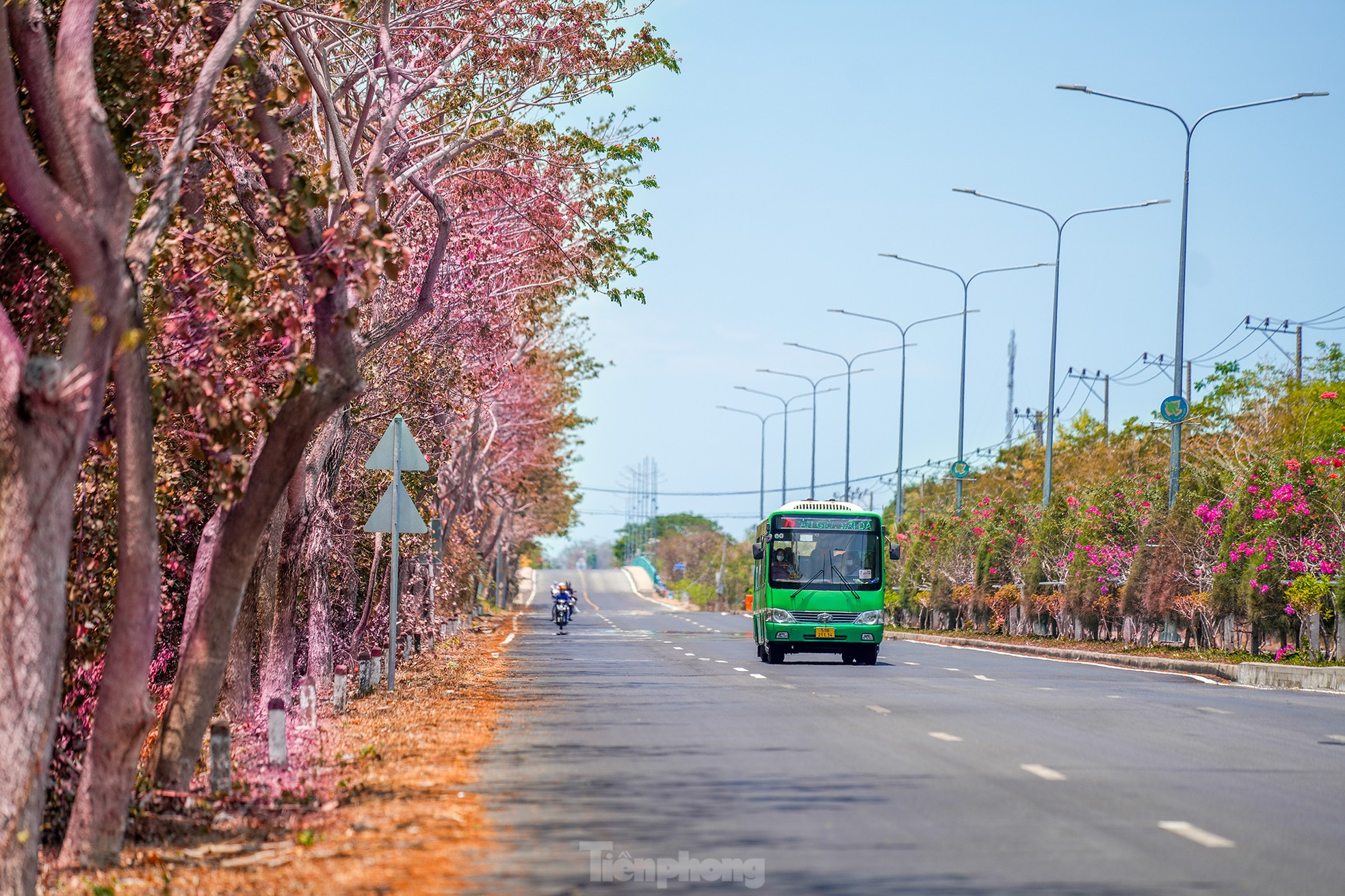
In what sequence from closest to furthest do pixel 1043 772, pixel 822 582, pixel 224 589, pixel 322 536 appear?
1. pixel 224 589
2. pixel 1043 772
3. pixel 322 536
4. pixel 822 582

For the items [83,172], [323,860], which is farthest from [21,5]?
[323,860]

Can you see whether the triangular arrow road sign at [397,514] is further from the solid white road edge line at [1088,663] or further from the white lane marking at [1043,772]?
the solid white road edge line at [1088,663]

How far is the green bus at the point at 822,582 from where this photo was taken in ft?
102

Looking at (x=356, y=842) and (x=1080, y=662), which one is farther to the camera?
(x=1080, y=662)

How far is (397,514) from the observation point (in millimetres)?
20031

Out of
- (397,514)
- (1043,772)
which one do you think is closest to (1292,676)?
(397,514)

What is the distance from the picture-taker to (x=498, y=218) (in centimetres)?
2455

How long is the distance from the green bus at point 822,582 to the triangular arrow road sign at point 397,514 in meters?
12.4

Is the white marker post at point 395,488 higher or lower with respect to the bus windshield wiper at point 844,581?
higher

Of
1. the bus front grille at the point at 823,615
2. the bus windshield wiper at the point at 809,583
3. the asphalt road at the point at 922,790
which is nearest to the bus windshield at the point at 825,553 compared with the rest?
the bus windshield wiper at the point at 809,583

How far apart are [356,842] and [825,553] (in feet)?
76.9

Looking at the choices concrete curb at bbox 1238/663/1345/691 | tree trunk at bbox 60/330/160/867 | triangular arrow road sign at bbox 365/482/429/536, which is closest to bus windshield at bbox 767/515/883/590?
concrete curb at bbox 1238/663/1345/691

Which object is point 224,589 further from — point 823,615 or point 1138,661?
point 1138,661

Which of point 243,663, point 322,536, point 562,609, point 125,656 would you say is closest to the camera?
point 125,656
